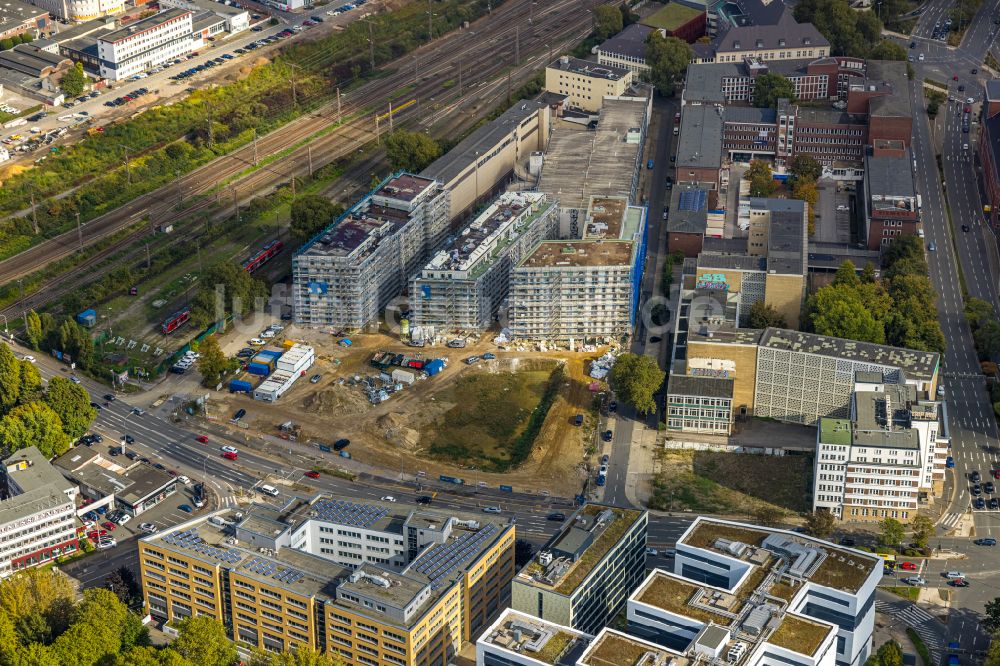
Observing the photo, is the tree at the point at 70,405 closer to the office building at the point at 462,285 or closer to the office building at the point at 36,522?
the office building at the point at 36,522

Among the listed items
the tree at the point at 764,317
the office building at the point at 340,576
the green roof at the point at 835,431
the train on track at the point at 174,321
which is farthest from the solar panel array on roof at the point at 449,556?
the train on track at the point at 174,321

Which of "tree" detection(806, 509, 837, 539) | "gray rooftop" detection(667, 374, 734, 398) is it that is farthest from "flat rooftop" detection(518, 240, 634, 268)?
"tree" detection(806, 509, 837, 539)

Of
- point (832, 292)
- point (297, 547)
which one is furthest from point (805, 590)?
point (832, 292)

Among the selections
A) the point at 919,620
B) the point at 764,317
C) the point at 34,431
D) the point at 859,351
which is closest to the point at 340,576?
the point at 34,431

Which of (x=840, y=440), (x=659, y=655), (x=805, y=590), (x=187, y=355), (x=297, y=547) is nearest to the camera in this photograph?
(x=659, y=655)

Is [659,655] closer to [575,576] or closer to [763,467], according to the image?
[575,576]

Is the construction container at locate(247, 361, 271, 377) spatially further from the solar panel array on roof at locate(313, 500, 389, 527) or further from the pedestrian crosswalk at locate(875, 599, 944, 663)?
the pedestrian crosswalk at locate(875, 599, 944, 663)
